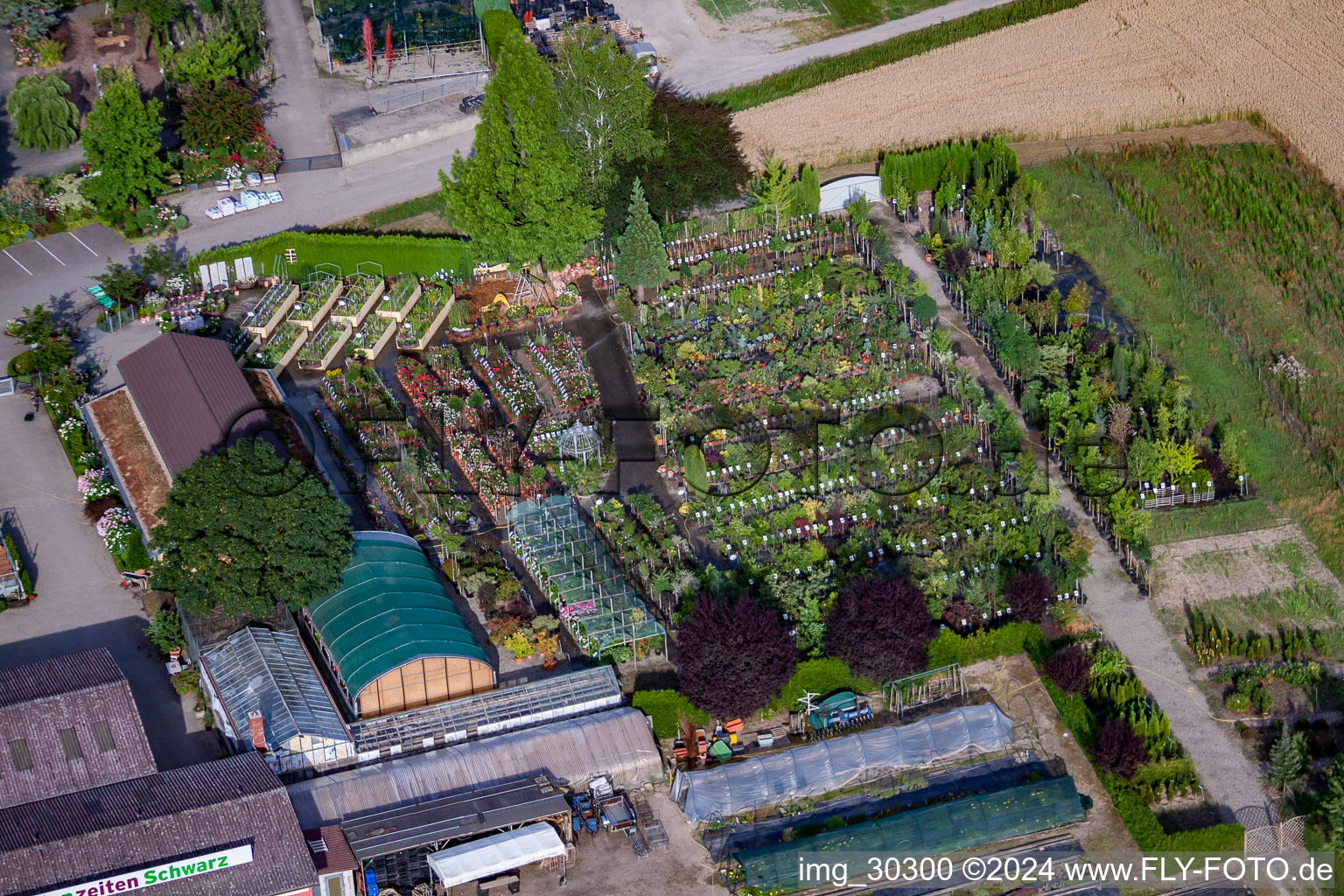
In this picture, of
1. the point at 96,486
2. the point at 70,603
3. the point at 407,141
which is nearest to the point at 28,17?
the point at 407,141

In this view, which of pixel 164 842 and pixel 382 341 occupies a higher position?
pixel 382 341

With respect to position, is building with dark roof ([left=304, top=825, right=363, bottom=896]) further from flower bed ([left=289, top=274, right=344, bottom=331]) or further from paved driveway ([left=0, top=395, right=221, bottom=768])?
flower bed ([left=289, top=274, right=344, bottom=331])

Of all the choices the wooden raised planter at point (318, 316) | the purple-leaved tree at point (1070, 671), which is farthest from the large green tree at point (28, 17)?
the purple-leaved tree at point (1070, 671)

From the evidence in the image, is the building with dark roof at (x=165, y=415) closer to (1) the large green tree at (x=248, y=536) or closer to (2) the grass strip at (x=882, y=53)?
(1) the large green tree at (x=248, y=536)

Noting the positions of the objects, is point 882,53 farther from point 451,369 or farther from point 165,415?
point 165,415

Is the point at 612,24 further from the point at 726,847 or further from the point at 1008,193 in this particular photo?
the point at 726,847

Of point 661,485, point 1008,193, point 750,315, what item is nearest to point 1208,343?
point 1008,193
